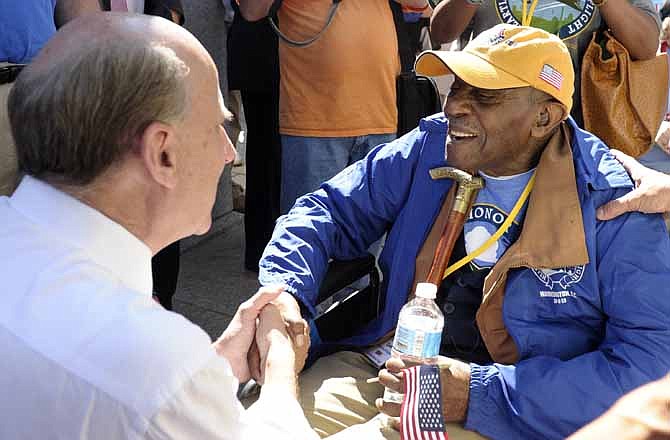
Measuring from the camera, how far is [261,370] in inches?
77.1

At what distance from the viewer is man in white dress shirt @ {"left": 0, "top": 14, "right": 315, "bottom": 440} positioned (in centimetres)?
113

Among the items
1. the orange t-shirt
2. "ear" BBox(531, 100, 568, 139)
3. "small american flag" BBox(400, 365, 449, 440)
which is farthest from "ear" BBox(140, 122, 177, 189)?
the orange t-shirt

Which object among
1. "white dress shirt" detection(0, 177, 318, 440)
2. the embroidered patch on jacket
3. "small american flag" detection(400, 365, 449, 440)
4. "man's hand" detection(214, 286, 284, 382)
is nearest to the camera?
"white dress shirt" detection(0, 177, 318, 440)

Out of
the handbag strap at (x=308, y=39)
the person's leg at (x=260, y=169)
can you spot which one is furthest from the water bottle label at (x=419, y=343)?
the person's leg at (x=260, y=169)

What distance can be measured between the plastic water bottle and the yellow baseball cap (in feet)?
2.02

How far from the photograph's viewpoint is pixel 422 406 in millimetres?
1939

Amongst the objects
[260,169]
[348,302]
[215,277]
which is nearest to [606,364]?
[348,302]

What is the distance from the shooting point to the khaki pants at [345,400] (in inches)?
83.2

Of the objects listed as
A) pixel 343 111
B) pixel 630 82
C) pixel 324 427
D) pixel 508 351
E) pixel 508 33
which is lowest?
pixel 324 427

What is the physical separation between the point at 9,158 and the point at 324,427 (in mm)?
1216

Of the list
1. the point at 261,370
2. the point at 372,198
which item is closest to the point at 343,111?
the point at 372,198

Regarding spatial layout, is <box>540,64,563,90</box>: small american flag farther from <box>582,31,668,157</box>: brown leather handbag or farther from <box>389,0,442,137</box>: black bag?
<box>389,0,442,137</box>: black bag

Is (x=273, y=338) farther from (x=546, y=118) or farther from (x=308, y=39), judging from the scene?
(x=308, y=39)

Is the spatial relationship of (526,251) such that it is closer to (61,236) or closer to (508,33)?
(508,33)
